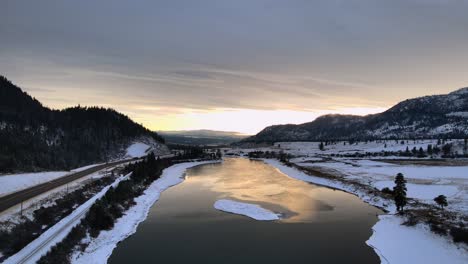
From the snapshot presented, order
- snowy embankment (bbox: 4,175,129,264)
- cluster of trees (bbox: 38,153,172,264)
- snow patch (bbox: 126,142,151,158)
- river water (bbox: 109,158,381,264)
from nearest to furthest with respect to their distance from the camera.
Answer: snowy embankment (bbox: 4,175,129,264) → cluster of trees (bbox: 38,153,172,264) → river water (bbox: 109,158,381,264) → snow patch (bbox: 126,142,151,158)

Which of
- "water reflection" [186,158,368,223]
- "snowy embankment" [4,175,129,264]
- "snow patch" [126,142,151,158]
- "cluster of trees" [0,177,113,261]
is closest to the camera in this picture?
"snowy embankment" [4,175,129,264]

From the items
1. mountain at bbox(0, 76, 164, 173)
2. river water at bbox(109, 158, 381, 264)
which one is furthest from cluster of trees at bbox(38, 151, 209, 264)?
mountain at bbox(0, 76, 164, 173)

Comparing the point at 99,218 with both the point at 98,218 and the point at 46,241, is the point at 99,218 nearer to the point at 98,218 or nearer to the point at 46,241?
the point at 98,218

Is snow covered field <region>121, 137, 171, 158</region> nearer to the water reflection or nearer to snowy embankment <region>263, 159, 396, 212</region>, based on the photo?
snowy embankment <region>263, 159, 396, 212</region>

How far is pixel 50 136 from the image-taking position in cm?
13938

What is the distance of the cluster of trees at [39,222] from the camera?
2922 cm

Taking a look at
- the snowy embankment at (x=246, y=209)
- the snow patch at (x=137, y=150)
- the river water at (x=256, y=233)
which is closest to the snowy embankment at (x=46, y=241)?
the river water at (x=256, y=233)

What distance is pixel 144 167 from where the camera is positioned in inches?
3415

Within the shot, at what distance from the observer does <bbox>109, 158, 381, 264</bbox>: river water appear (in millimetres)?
30250

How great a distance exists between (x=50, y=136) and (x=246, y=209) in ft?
377

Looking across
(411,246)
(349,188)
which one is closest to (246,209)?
(411,246)

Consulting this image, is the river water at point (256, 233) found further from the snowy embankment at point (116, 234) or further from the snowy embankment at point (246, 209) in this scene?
the snowy embankment at point (246, 209)

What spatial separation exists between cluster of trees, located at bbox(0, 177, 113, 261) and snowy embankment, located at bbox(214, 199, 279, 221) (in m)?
18.9

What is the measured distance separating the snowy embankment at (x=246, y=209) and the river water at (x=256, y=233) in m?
1.22
